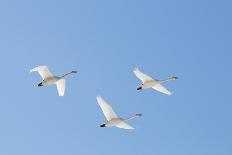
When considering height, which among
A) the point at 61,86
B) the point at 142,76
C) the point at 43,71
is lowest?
the point at 61,86

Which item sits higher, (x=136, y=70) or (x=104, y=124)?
(x=136, y=70)

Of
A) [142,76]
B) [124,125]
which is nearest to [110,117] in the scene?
[124,125]

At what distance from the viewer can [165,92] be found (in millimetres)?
156250

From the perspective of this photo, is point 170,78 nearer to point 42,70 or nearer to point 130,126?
point 130,126

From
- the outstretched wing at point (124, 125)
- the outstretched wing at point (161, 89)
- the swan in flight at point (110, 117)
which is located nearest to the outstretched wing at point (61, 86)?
the swan in flight at point (110, 117)

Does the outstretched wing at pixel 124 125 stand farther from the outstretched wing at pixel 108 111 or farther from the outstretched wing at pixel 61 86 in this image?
the outstretched wing at pixel 61 86

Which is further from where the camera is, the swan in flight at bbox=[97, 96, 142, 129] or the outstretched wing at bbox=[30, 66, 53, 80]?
the outstretched wing at bbox=[30, 66, 53, 80]

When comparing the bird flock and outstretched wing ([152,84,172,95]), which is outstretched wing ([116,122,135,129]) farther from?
outstretched wing ([152,84,172,95])

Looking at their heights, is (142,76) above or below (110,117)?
above

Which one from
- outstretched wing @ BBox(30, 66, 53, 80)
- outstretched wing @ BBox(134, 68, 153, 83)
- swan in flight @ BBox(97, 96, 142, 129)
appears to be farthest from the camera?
outstretched wing @ BBox(134, 68, 153, 83)

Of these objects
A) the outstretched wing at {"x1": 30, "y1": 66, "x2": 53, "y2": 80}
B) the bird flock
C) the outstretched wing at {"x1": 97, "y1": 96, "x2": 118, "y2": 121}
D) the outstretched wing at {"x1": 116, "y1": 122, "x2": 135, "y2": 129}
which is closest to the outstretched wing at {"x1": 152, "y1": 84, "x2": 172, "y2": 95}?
the bird flock

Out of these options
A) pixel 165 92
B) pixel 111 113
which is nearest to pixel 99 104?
pixel 111 113

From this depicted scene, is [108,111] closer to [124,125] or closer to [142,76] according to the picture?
[124,125]

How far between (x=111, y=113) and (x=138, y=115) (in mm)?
8614
